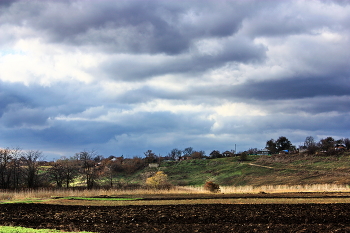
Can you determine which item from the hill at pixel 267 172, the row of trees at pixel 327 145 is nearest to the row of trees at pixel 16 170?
the hill at pixel 267 172

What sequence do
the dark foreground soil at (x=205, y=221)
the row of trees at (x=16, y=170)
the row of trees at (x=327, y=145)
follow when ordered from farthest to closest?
the row of trees at (x=327, y=145) → the row of trees at (x=16, y=170) → the dark foreground soil at (x=205, y=221)

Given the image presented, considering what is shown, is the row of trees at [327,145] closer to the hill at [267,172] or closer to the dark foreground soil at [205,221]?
the hill at [267,172]

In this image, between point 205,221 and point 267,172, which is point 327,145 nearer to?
point 267,172

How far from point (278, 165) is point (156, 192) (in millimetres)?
61522

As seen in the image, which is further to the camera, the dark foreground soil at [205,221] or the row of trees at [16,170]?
the row of trees at [16,170]

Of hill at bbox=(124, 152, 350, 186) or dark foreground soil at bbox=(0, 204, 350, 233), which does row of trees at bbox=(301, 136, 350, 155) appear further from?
dark foreground soil at bbox=(0, 204, 350, 233)

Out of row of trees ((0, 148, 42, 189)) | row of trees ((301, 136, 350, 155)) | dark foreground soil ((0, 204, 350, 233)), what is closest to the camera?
dark foreground soil ((0, 204, 350, 233))

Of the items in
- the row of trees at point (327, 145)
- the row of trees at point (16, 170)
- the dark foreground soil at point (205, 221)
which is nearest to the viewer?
the dark foreground soil at point (205, 221)

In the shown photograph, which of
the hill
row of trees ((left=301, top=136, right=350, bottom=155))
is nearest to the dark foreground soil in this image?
the hill

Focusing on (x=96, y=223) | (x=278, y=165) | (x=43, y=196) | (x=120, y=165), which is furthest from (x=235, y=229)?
(x=120, y=165)

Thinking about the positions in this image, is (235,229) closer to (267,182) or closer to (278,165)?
(267,182)

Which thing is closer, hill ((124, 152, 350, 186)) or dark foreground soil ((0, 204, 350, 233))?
dark foreground soil ((0, 204, 350, 233))

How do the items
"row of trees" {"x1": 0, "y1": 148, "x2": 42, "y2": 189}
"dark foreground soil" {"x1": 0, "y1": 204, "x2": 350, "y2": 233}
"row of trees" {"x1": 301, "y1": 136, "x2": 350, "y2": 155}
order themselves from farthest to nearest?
"row of trees" {"x1": 301, "y1": 136, "x2": 350, "y2": 155} → "row of trees" {"x1": 0, "y1": 148, "x2": 42, "y2": 189} → "dark foreground soil" {"x1": 0, "y1": 204, "x2": 350, "y2": 233}

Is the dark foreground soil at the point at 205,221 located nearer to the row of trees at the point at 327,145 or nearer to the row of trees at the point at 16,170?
the row of trees at the point at 16,170
